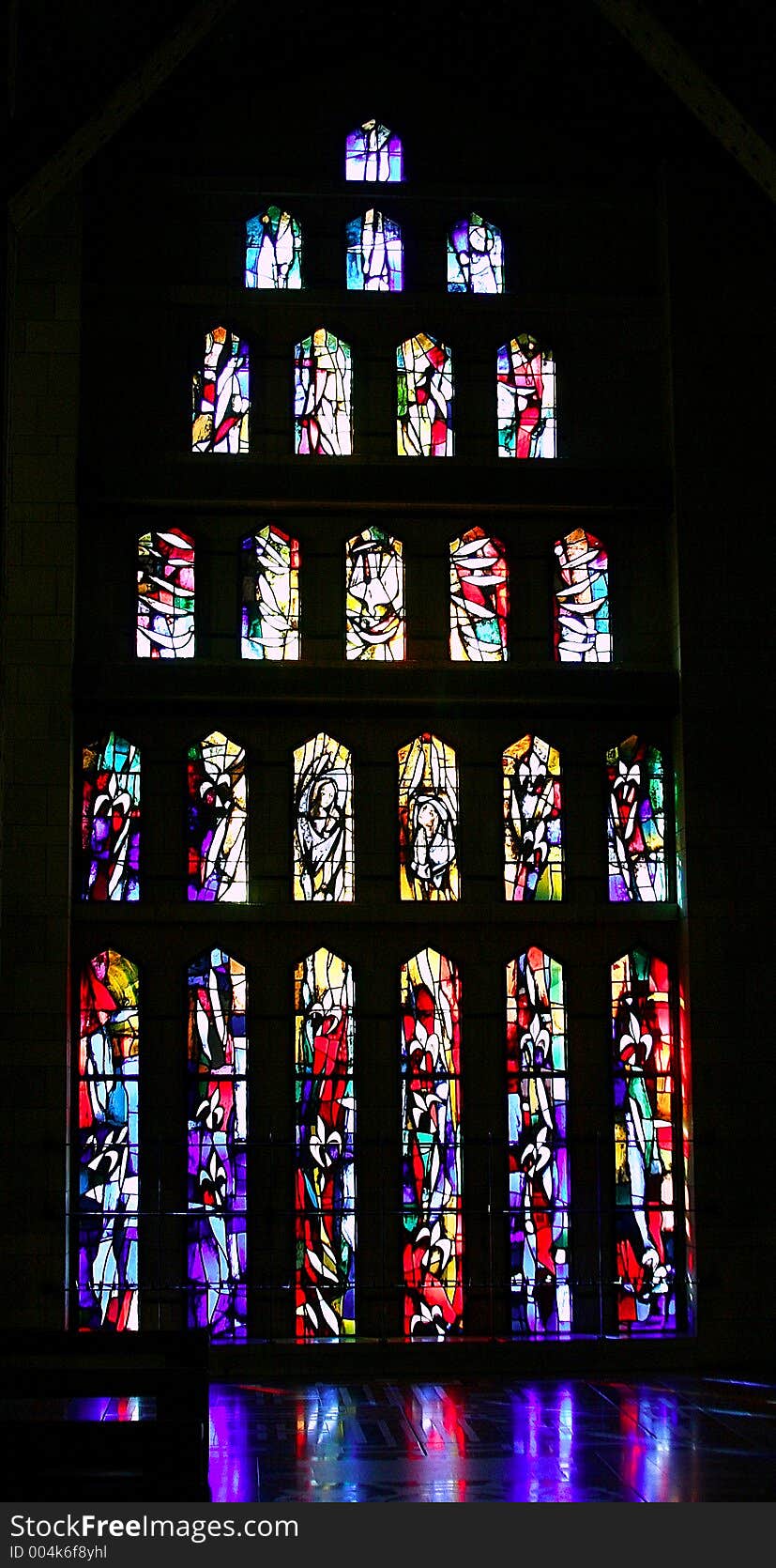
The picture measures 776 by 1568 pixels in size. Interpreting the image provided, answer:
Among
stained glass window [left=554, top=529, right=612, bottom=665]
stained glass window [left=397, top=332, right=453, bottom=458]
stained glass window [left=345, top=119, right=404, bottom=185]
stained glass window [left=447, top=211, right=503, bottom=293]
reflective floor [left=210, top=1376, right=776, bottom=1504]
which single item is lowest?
reflective floor [left=210, top=1376, right=776, bottom=1504]

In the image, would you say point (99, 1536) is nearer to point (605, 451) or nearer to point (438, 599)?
point (438, 599)


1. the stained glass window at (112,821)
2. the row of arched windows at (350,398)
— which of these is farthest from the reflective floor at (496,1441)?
the row of arched windows at (350,398)

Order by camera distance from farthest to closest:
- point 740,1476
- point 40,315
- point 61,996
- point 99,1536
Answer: point 40,315 < point 61,996 < point 740,1476 < point 99,1536

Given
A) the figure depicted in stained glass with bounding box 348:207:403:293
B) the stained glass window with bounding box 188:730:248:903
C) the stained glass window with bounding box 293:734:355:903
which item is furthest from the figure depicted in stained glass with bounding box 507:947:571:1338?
the figure depicted in stained glass with bounding box 348:207:403:293

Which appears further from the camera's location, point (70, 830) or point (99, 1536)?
point (70, 830)

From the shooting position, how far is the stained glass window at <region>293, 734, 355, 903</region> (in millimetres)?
12945

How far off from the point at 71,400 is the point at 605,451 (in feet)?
12.8

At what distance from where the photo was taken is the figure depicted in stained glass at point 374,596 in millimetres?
13281

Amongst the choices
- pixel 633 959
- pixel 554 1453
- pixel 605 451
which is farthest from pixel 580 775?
pixel 554 1453

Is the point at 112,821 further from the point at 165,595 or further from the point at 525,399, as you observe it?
the point at 525,399

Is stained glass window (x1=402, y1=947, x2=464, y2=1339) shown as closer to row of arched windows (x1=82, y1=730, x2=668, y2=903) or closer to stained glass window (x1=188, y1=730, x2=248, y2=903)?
row of arched windows (x1=82, y1=730, x2=668, y2=903)

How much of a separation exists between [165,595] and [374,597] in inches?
59.6

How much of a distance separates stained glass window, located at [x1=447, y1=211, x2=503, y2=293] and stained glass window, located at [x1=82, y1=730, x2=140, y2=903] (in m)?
4.32

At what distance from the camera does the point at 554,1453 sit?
9.15 metres
